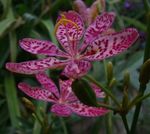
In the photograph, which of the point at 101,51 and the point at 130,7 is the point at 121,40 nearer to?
Result: the point at 101,51

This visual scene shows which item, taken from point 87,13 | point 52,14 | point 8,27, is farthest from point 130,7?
point 87,13

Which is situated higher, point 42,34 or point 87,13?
point 87,13

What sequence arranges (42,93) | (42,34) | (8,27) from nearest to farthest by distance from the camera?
(42,93)
(8,27)
(42,34)

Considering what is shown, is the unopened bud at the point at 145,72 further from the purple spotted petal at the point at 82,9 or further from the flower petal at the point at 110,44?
the purple spotted petal at the point at 82,9

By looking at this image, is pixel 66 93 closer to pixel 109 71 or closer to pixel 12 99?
pixel 109 71

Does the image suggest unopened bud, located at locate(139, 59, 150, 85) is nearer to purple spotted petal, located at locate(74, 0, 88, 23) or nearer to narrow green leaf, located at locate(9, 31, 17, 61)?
purple spotted petal, located at locate(74, 0, 88, 23)

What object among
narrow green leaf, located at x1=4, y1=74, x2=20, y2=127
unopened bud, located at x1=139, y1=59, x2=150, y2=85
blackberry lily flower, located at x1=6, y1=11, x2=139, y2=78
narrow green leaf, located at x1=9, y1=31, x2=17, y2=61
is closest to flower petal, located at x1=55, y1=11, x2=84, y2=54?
blackberry lily flower, located at x1=6, y1=11, x2=139, y2=78
